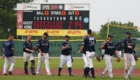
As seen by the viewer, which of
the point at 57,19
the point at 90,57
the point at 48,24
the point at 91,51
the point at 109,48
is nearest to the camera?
the point at 90,57

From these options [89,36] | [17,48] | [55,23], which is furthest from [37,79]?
[17,48]

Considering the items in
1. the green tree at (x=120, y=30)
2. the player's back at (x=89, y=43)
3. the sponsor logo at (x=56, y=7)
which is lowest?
the green tree at (x=120, y=30)

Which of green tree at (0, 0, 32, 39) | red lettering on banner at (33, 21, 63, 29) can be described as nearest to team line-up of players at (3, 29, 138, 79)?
red lettering on banner at (33, 21, 63, 29)

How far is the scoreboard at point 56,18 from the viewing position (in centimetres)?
3600

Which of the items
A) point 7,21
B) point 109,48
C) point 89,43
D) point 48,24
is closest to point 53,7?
point 48,24

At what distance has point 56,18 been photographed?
36.1 meters

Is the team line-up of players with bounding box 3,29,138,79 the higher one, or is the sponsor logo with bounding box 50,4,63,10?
the sponsor logo with bounding box 50,4,63,10

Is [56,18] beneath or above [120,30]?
above

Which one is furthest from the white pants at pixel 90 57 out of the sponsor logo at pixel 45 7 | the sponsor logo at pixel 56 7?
the sponsor logo at pixel 45 7

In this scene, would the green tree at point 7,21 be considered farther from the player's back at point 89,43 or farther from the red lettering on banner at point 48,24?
the player's back at point 89,43

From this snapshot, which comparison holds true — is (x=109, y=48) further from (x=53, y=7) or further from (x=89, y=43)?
(x=53, y=7)

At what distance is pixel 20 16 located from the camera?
121 ft

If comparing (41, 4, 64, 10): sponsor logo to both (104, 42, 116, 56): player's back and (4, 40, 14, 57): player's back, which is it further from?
(104, 42, 116, 56): player's back

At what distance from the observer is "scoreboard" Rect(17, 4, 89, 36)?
3600 centimetres
